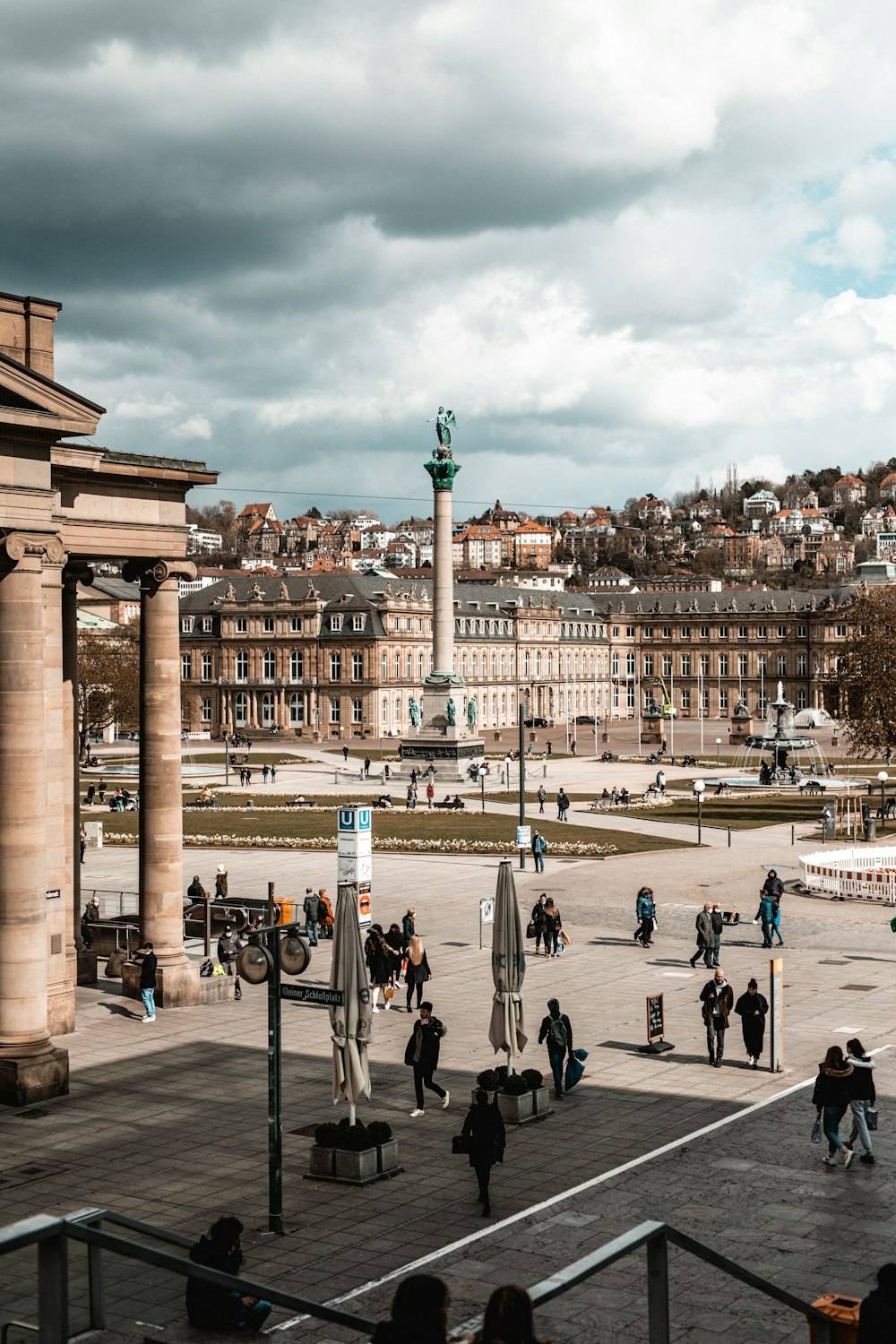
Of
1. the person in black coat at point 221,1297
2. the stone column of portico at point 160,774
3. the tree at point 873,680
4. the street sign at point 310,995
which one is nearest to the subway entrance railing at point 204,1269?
the person in black coat at point 221,1297

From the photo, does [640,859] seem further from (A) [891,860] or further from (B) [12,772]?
(B) [12,772]

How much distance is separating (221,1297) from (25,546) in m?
13.1

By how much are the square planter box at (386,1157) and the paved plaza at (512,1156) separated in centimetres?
27

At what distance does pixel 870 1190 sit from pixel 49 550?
1508cm

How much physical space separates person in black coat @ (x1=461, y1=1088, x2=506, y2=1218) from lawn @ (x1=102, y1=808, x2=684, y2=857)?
4378 centimetres

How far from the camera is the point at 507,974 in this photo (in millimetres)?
23203

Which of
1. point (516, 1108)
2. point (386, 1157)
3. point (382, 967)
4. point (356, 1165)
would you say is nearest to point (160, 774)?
point (382, 967)

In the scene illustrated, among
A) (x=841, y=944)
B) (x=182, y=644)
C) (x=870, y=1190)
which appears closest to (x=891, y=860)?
(x=841, y=944)

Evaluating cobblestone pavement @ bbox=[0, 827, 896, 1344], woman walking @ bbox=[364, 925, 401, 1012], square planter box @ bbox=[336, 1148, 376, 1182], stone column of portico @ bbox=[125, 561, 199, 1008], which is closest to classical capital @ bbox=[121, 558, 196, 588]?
stone column of portico @ bbox=[125, 561, 199, 1008]

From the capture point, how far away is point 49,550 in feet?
80.5

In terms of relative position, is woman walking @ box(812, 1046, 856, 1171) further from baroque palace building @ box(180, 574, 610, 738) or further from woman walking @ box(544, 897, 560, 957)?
baroque palace building @ box(180, 574, 610, 738)

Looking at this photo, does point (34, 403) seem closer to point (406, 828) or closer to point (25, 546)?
point (25, 546)

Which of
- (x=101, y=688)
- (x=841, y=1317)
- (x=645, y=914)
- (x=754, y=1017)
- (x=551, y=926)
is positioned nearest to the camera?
(x=841, y=1317)

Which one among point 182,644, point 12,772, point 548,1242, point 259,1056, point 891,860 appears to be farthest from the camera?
point 182,644
